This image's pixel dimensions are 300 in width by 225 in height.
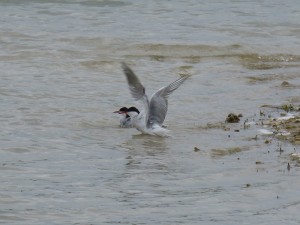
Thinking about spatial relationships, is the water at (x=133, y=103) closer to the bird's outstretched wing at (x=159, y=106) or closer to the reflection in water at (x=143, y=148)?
the reflection in water at (x=143, y=148)

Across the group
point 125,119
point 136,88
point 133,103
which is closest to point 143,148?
point 136,88

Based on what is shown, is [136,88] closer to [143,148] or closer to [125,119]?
[125,119]

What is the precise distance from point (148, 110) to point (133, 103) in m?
1.80

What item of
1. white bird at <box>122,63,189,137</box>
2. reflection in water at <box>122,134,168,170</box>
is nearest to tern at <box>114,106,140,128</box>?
white bird at <box>122,63,189,137</box>

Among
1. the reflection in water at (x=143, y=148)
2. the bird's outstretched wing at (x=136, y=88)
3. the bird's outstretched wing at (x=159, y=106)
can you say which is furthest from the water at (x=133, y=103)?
the bird's outstretched wing at (x=136, y=88)

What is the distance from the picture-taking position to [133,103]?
13055 millimetres

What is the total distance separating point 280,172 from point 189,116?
3.66 meters

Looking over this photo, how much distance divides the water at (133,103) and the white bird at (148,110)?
143 mm

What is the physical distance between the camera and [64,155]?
958cm

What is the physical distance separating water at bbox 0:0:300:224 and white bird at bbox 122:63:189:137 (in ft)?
0.47

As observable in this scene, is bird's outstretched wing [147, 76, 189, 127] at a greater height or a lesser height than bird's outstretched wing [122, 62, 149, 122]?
lesser

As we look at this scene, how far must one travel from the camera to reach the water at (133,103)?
7547 millimetres

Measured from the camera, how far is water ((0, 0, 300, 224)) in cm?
755

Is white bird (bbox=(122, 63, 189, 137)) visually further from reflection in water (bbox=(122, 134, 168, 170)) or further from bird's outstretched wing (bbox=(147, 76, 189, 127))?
reflection in water (bbox=(122, 134, 168, 170))
